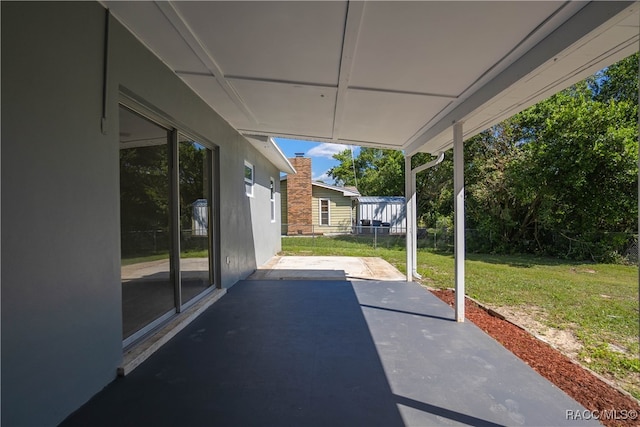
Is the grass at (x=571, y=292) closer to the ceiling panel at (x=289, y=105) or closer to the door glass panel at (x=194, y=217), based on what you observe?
the ceiling panel at (x=289, y=105)

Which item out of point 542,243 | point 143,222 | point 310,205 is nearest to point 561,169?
point 542,243

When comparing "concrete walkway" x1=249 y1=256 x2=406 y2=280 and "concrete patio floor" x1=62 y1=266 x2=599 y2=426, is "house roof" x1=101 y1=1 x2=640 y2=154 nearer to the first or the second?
"concrete patio floor" x1=62 y1=266 x2=599 y2=426

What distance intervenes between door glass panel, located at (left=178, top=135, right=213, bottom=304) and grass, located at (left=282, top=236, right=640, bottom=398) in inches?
172

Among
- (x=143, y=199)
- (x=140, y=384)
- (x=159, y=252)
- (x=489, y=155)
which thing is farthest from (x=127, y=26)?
(x=489, y=155)

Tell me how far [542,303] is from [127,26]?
21.8 feet

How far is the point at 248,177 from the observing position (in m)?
7.91

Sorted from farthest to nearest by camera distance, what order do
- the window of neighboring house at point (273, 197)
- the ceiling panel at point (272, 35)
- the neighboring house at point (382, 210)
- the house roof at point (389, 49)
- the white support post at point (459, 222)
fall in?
→ 1. the neighboring house at point (382, 210)
2. the window of neighboring house at point (273, 197)
3. the white support post at point (459, 222)
4. the ceiling panel at point (272, 35)
5. the house roof at point (389, 49)

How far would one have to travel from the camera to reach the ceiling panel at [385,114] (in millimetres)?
4012

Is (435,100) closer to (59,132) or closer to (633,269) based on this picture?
(59,132)

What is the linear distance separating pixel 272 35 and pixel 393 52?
3.35ft

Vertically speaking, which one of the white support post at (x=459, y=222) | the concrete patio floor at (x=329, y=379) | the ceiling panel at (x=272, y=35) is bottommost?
the concrete patio floor at (x=329, y=379)

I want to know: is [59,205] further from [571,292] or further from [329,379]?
[571,292]

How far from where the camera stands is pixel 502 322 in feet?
14.7

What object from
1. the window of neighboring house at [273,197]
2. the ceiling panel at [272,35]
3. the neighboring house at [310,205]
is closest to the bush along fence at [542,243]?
the neighboring house at [310,205]
